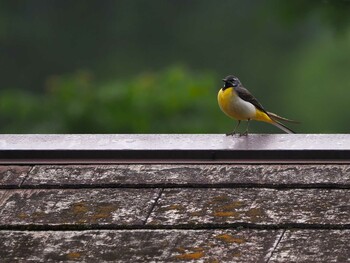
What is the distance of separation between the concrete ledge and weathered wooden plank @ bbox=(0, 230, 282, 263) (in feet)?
2.22

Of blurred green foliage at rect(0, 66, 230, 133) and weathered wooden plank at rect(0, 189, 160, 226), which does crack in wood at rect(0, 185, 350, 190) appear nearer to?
weathered wooden plank at rect(0, 189, 160, 226)

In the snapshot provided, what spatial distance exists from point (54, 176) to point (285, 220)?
0.93 metres

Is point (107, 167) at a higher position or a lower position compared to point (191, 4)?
higher

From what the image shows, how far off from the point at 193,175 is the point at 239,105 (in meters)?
3.39

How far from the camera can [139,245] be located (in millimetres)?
4035

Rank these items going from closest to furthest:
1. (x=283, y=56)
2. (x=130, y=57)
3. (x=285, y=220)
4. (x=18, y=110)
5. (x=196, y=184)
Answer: (x=285, y=220), (x=196, y=184), (x=18, y=110), (x=130, y=57), (x=283, y=56)

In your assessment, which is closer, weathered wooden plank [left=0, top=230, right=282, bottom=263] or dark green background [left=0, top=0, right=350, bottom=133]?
weathered wooden plank [left=0, top=230, right=282, bottom=263]

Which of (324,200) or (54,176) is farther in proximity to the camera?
(54,176)

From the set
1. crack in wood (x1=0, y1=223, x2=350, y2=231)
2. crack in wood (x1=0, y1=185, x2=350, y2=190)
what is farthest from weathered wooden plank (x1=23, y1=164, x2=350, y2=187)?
crack in wood (x1=0, y1=223, x2=350, y2=231)

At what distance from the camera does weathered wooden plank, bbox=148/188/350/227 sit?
A: 416 centimetres

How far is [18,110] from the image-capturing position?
2475 centimetres

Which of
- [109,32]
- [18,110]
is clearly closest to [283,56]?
[109,32]

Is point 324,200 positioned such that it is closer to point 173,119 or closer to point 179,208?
point 179,208

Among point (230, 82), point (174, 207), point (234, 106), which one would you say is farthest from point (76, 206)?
point (230, 82)
